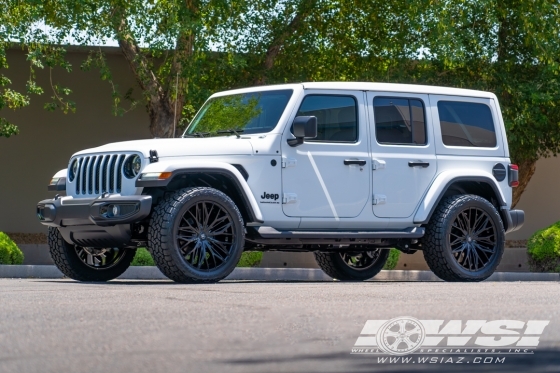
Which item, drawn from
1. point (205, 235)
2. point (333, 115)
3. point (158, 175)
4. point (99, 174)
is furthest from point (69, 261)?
point (333, 115)

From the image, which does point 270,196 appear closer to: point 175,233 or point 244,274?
point 175,233

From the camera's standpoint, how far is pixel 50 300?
332 inches

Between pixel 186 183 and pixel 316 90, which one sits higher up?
pixel 316 90

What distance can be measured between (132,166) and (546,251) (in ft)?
29.4

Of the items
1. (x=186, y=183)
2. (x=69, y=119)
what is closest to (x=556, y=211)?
(x=69, y=119)

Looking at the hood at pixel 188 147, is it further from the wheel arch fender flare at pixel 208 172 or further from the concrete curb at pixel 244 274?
the concrete curb at pixel 244 274

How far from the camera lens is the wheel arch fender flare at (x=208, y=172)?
10.3m

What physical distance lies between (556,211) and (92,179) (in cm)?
1797

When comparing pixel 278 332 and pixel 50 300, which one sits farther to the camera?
pixel 50 300

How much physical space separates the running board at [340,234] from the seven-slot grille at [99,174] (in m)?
1.54

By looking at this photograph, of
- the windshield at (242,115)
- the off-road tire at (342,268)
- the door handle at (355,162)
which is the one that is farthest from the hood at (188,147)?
the off-road tire at (342,268)

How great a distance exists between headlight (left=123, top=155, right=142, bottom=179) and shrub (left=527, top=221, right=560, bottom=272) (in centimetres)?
893

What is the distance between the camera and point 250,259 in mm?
18172

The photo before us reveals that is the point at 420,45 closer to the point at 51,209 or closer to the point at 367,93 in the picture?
the point at 367,93
